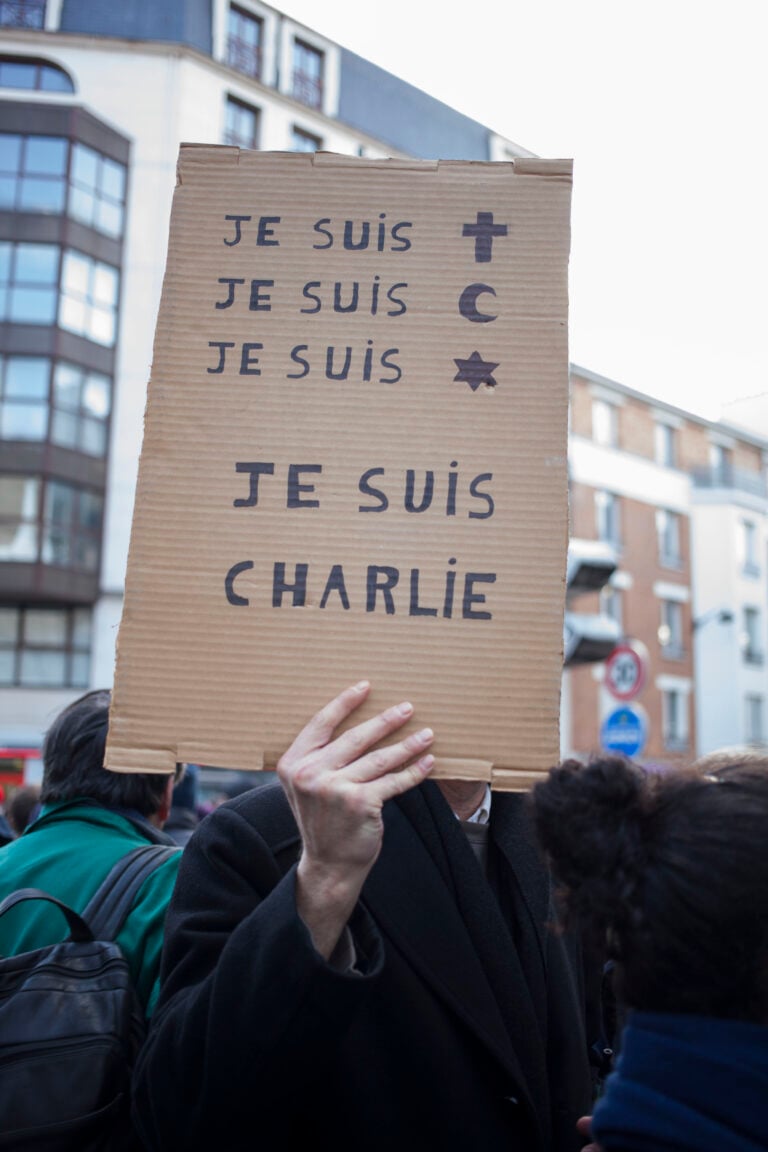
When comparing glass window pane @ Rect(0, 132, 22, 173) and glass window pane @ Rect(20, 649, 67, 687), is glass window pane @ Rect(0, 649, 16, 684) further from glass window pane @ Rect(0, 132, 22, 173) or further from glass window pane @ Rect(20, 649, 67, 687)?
glass window pane @ Rect(0, 132, 22, 173)

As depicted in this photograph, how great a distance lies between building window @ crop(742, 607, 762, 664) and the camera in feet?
99.5

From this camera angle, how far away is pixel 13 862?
8.80ft

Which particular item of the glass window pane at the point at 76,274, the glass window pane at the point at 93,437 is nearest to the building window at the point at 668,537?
the glass window pane at the point at 93,437

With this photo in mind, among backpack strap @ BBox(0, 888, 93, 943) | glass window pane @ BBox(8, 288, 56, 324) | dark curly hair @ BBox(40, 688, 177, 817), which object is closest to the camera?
backpack strap @ BBox(0, 888, 93, 943)

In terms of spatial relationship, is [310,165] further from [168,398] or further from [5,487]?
[5,487]

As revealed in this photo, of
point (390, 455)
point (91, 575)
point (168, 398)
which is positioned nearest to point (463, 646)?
point (390, 455)

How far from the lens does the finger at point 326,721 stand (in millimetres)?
1557

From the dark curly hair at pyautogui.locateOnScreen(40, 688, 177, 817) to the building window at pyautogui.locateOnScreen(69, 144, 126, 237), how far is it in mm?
22177

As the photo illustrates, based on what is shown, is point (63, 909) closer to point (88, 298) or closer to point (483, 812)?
point (483, 812)

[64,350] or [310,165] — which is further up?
[64,350]

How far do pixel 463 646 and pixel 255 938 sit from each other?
1.69 ft

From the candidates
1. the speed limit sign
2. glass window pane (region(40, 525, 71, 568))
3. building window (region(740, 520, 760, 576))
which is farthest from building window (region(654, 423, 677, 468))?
the speed limit sign

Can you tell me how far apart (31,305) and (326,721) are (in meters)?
22.8

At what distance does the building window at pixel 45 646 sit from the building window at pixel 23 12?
13098mm
